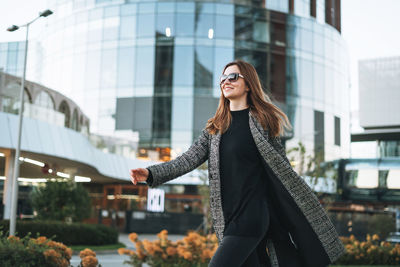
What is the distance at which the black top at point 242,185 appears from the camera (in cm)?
348

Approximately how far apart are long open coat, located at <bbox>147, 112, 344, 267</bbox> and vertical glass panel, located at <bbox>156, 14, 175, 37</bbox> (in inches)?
1557

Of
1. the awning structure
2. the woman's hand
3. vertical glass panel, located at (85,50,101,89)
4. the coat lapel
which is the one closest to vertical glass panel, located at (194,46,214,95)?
vertical glass panel, located at (85,50,101,89)

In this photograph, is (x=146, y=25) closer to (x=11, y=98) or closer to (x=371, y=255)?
(x=11, y=98)

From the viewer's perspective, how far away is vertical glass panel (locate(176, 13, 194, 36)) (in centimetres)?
4234

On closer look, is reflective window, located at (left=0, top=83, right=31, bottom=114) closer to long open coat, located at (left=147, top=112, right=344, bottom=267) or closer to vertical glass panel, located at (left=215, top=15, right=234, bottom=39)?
long open coat, located at (left=147, top=112, right=344, bottom=267)

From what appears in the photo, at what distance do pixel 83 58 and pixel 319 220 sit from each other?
42450 mm

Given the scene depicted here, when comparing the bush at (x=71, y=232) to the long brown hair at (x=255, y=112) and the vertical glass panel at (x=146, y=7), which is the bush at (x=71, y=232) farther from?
the vertical glass panel at (x=146, y=7)

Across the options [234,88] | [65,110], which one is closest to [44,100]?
[65,110]

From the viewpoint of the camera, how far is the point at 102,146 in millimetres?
34281

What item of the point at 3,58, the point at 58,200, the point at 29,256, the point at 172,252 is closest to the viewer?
the point at 29,256

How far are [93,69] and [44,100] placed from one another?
71.8ft

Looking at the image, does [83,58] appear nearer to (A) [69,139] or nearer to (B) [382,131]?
(A) [69,139]

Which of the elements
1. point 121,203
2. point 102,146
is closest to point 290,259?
point 102,146

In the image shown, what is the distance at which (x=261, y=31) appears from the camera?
144ft
